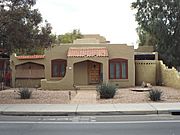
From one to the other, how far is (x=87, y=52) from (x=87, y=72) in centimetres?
207

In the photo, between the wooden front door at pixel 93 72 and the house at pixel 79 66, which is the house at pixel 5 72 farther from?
the wooden front door at pixel 93 72

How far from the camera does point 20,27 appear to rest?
2294 cm

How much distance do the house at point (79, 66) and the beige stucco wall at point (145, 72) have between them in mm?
2074

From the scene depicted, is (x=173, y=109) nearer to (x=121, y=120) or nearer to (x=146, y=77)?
(x=121, y=120)

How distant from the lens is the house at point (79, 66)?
35094 mm

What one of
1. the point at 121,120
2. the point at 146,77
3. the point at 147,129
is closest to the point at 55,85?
the point at 146,77

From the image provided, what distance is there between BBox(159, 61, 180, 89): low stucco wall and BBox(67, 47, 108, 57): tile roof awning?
5.65 m

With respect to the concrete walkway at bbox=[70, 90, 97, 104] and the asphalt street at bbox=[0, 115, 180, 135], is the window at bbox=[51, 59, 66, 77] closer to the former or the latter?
the concrete walkway at bbox=[70, 90, 97, 104]

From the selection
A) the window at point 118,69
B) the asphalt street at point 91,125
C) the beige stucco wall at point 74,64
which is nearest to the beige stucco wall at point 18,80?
the beige stucco wall at point 74,64

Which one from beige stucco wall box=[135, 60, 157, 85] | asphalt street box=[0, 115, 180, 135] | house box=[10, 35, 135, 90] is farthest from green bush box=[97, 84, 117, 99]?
beige stucco wall box=[135, 60, 157, 85]

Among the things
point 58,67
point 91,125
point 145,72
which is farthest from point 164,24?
point 91,125

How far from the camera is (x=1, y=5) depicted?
75.2ft

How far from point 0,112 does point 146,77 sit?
74.2ft

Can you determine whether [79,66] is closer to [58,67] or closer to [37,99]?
[58,67]
